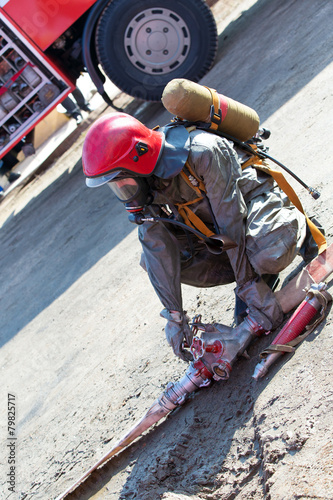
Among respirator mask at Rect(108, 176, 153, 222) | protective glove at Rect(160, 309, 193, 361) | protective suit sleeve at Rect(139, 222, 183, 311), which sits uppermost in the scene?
respirator mask at Rect(108, 176, 153, 222)

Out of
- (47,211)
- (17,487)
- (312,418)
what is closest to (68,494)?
(17,487)

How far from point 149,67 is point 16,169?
361cm

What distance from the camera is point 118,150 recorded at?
8.79 feet

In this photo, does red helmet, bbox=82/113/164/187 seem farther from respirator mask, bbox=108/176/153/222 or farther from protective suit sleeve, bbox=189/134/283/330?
protective suit sleeve, bbox=189/134/283/330

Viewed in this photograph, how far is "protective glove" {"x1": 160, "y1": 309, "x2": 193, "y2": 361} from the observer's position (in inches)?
115

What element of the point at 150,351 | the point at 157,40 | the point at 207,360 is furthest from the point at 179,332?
the point at 157,40

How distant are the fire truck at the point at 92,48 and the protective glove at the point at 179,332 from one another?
4008mm

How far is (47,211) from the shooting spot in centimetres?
650

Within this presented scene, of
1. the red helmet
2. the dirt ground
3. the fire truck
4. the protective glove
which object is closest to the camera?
the dirt ground

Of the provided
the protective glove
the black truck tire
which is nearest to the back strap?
the protective glove

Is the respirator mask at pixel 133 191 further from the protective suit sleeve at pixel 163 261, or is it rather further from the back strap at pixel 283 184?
the back strap at pixel 283 184

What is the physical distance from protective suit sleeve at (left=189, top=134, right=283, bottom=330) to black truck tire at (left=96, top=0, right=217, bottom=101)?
12.0 feet

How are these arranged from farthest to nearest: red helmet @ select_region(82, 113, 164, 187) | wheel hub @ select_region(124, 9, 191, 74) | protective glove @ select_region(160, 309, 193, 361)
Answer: wheel hub @ select_region(124, 9, 191, 74) → protective glove @ select_region(160, 309, 193, 361) → red helmet @ select_region(82, 113, 164, 187)

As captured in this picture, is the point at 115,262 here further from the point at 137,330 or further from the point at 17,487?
the point at 17,487
